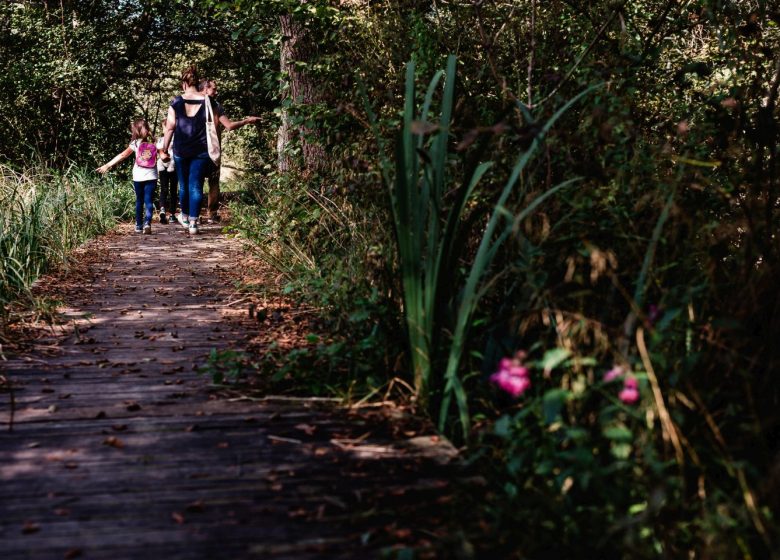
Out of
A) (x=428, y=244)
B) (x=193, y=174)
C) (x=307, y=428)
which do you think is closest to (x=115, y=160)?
(x=193, y=174)

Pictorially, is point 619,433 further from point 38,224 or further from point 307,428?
point 38,224

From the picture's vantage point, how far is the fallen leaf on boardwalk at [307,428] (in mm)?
3502

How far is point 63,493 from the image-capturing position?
287 centimetres

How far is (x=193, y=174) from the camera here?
11.1 metres

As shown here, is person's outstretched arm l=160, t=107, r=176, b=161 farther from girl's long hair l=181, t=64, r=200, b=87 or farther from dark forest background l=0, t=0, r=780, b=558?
dark forest background l=0, t=0, r=780, b=558

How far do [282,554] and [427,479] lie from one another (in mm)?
739

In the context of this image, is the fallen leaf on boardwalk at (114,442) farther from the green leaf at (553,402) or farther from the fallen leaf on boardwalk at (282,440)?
the green leaf at (553,402)

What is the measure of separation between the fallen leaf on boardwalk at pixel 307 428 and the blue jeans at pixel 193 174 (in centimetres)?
783

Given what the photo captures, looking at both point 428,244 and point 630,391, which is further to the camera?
point 428,244

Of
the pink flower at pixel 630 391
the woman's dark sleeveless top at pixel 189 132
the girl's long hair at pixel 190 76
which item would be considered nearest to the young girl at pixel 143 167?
the woman's dark sleeveless top at pixel 189 132

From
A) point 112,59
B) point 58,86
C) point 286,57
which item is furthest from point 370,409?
point 112,59

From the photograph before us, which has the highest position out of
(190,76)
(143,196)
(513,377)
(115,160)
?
(190,76)

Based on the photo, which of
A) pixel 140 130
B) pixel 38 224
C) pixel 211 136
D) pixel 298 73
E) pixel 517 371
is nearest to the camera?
pixel 517 371

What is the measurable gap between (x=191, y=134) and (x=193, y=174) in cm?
53
